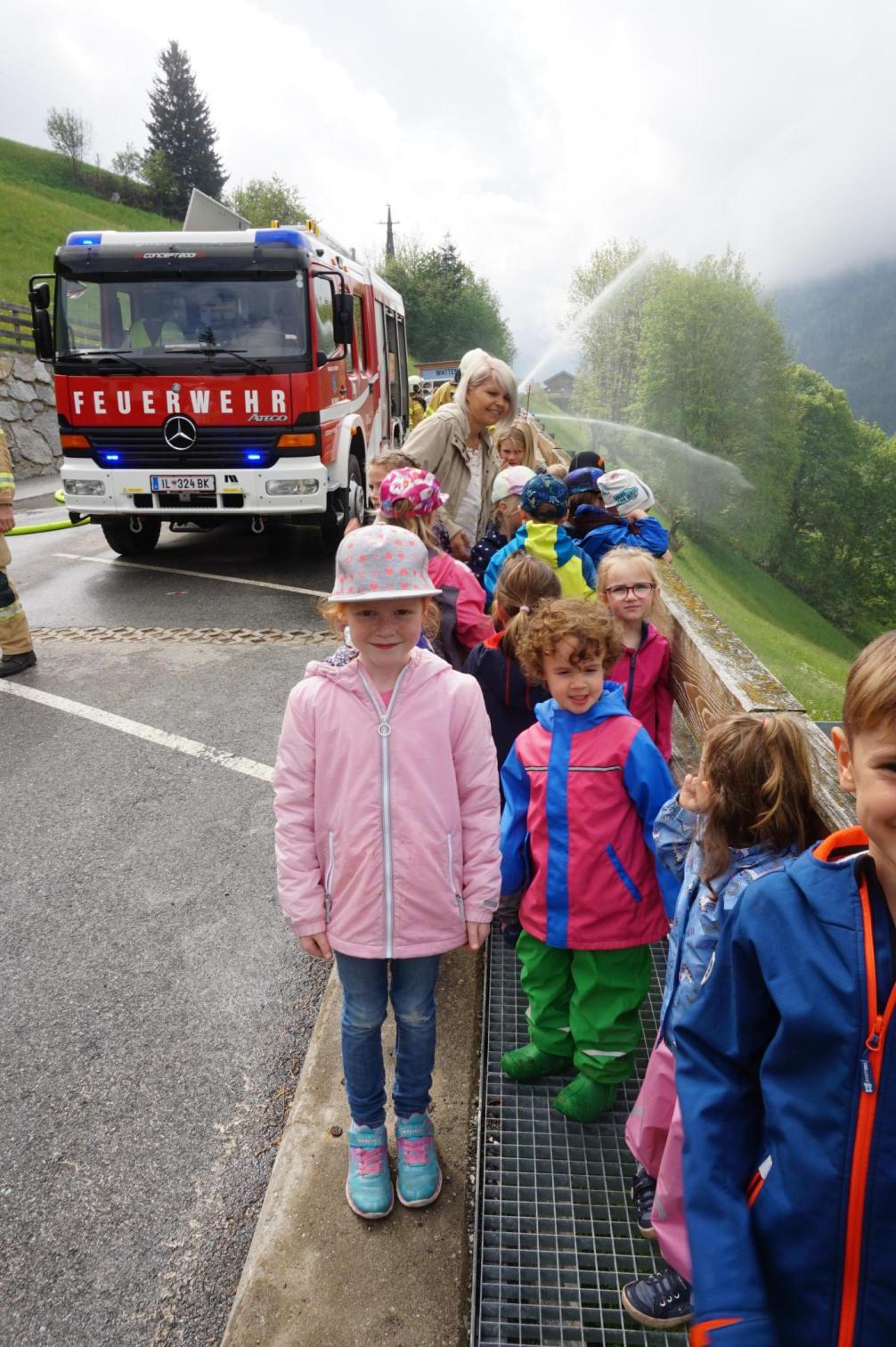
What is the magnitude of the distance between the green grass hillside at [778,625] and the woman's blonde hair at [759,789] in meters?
21.0

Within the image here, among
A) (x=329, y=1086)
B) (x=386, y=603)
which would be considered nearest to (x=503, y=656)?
(x=386, y=603)

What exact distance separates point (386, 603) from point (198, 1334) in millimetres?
1599

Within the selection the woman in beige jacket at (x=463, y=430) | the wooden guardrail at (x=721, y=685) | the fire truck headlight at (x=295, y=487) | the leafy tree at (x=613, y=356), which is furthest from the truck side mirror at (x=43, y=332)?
the leafy tree at (x=613, y=356)

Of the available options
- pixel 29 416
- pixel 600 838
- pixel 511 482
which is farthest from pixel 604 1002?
pixel 29 416

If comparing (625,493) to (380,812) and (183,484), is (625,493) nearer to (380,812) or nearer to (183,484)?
(380,812)

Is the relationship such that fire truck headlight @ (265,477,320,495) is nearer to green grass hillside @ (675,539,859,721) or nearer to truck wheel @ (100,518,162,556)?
truck wheel @ (100,518,162,556)

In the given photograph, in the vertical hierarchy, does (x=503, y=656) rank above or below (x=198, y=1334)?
above

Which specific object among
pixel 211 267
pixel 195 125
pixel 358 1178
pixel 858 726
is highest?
pixel 195 125

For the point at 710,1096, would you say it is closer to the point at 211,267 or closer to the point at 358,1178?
the point at 358,1178

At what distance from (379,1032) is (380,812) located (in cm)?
59

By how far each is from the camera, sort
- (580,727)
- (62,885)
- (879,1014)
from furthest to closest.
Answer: (62,885), (580,727), (879,1014)

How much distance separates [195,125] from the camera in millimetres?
69562

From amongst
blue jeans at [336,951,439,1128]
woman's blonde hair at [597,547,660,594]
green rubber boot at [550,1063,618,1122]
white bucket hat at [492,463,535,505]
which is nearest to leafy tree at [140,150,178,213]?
white bucket hat at [492,463,535,505]

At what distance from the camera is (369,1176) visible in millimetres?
1995
